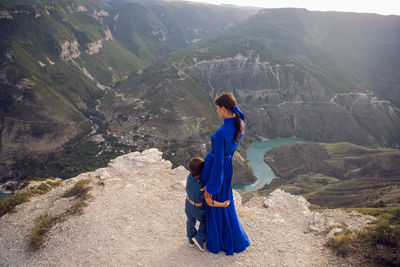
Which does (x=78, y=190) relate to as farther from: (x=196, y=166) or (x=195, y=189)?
(x=196, y=166)

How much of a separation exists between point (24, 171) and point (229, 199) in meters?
67.8

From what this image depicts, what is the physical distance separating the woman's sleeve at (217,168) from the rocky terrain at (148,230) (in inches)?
105

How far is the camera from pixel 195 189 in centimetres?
661

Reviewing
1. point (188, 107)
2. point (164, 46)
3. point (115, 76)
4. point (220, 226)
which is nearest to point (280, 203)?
point (220, 226)

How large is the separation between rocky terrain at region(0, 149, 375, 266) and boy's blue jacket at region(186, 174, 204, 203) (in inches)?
85.3

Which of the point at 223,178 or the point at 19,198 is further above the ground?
the point at 223,178

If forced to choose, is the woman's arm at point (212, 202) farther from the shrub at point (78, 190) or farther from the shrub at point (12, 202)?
the shrub at point (12, 202)

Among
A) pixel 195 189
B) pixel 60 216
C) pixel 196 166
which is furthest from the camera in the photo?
pixel 60 216

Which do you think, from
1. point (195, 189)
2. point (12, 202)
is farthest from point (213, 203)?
point (12, 202)

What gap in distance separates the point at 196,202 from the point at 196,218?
2.27 feet

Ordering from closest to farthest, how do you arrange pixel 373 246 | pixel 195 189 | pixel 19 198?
pixel 195 189, pixel 373 246, pixel 19 198

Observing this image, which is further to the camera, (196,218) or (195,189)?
(196,218)

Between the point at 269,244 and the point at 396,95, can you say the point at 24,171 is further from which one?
the point at 396,95

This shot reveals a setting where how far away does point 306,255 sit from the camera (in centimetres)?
791
